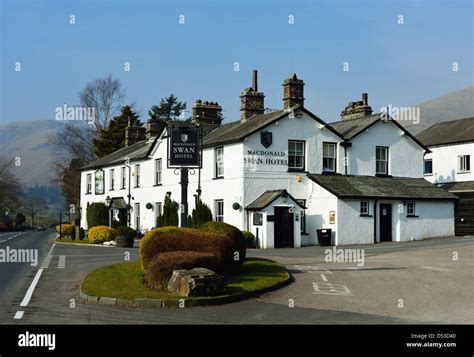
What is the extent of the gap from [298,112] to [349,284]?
21.1 m

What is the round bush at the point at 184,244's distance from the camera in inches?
694

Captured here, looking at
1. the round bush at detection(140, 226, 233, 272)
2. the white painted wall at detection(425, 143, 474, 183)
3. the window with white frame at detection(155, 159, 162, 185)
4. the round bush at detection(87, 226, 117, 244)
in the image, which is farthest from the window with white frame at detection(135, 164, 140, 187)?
the round bush at detection(140, 226, 233, 272)

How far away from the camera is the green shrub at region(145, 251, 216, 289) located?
642 inches

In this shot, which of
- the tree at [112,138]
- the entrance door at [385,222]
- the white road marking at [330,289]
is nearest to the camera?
the white road marking at [330,289]

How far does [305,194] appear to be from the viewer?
125ft

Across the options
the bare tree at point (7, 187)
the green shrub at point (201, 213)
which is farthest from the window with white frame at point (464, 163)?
the bare tree at point (7, 187)

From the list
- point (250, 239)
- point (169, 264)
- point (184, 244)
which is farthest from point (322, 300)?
point (250, 239)

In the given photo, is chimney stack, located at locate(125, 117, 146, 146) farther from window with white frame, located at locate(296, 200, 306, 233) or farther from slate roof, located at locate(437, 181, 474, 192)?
slate roof, located at locate(437, 181, 474, 192)

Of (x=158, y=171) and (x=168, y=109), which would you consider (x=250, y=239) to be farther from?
(x=168, y=109)

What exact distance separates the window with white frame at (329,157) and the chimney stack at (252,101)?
5.84 meters

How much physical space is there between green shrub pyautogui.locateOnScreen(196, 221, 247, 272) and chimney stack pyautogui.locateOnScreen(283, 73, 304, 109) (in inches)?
805

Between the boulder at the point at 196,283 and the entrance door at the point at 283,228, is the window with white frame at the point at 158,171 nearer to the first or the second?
the entrance door at the point at 283,228
